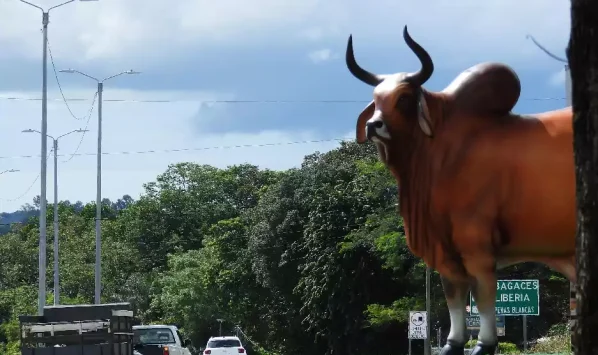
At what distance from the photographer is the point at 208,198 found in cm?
9231

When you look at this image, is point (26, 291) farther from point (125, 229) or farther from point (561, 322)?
point (561, 322)

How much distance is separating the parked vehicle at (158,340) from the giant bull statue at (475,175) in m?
19.5

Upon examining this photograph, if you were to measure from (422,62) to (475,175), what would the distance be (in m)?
0.89

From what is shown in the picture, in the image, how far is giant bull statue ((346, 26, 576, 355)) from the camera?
8.05 metres

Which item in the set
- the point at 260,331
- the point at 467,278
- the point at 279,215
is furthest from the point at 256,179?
the point at 467,278

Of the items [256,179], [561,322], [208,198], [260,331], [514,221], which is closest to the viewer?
[514,221]

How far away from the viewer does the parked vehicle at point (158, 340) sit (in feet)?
90.8

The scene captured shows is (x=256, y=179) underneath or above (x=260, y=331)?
above

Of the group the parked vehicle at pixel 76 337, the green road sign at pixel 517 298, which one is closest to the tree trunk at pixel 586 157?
the parked vehicle at pixel 76 337

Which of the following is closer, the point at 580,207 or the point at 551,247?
the point at 580,207

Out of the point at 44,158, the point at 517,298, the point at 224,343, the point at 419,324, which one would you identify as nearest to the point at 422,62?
the point at 517,298

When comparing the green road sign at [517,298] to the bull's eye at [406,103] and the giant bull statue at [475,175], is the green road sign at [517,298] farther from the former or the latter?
the bull's eye at [406,103]

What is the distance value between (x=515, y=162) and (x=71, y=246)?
8043 cm

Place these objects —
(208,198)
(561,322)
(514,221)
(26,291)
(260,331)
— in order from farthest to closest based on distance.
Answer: (208,198)
(26,291)
(260,331)
(561,322)
(514,221)
